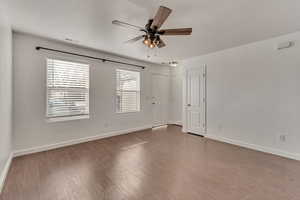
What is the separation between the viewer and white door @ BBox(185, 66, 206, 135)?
4.66 meters

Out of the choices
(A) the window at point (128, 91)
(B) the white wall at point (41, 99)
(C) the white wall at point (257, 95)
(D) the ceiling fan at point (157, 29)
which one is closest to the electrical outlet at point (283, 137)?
(C) the white wall at point (257, 95)

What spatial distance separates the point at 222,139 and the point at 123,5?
402 centimetres

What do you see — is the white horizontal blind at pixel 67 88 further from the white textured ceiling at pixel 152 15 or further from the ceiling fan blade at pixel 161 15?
the ceiling fan blade at pixel 161 15

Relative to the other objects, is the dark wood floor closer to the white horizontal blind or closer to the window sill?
the window sill

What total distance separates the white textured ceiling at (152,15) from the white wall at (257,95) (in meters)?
0.47

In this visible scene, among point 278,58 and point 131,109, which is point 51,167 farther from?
point 278,58

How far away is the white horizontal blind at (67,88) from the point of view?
137 inches

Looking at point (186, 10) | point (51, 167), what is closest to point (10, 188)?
point (51, 167)

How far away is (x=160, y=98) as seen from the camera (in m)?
6.19

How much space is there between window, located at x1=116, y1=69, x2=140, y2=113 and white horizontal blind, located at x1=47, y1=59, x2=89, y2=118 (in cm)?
104

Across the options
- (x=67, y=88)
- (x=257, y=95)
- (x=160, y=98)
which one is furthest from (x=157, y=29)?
(x=160, y=98)

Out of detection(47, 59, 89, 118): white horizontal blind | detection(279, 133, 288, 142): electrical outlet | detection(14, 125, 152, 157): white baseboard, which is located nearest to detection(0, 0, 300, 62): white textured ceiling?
detection(47, 59, 89, 118): white horizontal blind

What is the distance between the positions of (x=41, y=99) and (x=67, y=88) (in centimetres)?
61

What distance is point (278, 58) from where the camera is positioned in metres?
3.20
